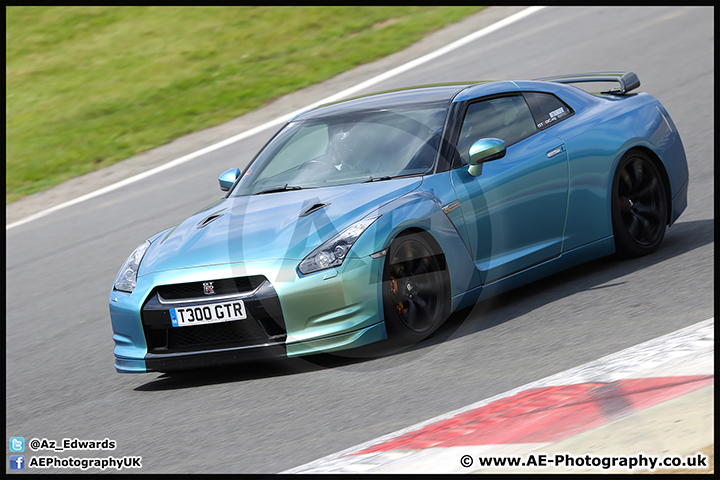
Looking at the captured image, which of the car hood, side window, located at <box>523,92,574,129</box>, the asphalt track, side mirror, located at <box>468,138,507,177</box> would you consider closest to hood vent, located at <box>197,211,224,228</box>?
the car hood

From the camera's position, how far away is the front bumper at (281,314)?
511cm

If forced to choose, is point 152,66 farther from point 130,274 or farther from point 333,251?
point 333,251

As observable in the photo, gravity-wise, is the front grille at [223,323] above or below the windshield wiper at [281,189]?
below

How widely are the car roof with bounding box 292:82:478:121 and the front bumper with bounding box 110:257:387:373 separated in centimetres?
161

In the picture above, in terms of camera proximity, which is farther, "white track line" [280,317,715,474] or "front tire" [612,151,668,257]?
"front tire" [612,151,668,257]

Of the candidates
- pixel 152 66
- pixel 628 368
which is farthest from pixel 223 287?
pixel 152 66

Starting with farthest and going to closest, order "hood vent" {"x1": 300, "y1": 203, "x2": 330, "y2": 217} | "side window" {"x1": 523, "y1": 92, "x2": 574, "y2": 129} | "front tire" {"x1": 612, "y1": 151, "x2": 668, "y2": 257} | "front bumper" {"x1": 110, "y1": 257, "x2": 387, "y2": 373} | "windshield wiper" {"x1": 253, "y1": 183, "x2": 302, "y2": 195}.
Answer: "front tire" {"x1": 612, "y1": 151, "x2": 668, "y2": 257}, "side window" {"x1": 523, "y1": 92, "x2": 574, "y2": 129}, "windshield wiper" {"x1": 253, "y1": 183, "x2": 302, "y2": 195}, "hood vent" {"x1": 300, "y1": 203, "x2": 330, "y2": 217}, "front bumper" {"x1": 110, "y1": 257, "x2": 387, "y2": 373}

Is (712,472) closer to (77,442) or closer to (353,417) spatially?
(353,417)

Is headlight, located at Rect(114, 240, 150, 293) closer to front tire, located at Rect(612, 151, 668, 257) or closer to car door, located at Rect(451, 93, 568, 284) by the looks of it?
car door, located at Rect(451, 93, 568, 284)

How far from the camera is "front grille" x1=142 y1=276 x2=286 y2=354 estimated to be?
5.12 meters

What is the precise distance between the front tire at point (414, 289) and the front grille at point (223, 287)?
71cm

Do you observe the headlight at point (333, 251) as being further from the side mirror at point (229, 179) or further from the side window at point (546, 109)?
the side window at point (546, 109)

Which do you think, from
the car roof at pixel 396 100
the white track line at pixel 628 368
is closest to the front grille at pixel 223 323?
the white track line at pixel 628 368

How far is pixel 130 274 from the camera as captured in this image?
5.63 metres
